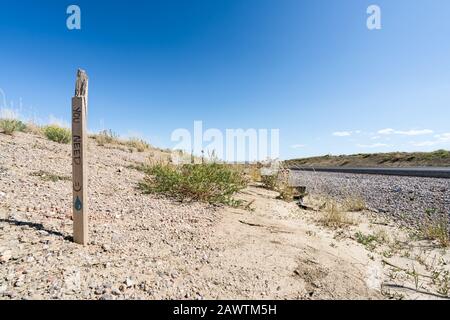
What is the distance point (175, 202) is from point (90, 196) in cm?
152

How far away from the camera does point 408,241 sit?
16.4 feet

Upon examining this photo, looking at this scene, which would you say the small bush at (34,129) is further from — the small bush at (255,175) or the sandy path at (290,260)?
the sandy path at (290,260)

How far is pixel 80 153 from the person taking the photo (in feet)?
9.61

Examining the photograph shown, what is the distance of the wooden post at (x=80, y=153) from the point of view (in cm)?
290

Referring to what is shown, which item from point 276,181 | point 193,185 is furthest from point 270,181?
point 193,185

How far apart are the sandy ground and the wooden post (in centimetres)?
24

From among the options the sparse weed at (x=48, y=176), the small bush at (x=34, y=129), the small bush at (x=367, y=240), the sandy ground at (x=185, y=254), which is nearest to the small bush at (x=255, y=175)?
the sandy ground at (x=185, y=254)

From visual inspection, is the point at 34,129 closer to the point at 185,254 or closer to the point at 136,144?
the point at 136,144

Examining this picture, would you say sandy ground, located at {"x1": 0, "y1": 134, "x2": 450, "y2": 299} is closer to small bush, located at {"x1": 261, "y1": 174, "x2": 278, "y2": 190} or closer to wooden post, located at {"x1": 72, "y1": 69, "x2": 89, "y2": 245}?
wooden post, located at {"x1": 72, "y1": 69, "x2": 89, "y2": 245}

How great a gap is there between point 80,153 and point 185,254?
1604 millimetres

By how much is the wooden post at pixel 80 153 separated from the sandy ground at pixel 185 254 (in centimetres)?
24
